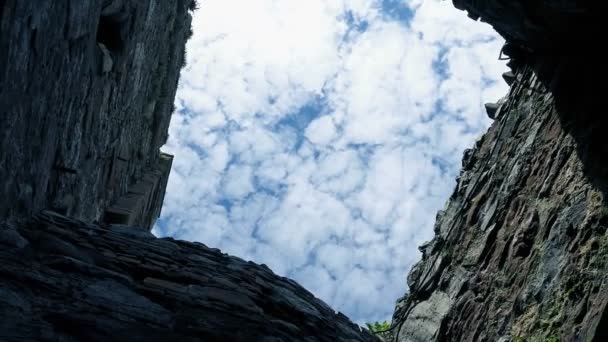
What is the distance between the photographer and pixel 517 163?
29.3 ft

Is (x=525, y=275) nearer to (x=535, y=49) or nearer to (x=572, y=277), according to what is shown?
(x=572, y=277)

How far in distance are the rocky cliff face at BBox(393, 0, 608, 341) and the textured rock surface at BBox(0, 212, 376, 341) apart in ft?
7.70

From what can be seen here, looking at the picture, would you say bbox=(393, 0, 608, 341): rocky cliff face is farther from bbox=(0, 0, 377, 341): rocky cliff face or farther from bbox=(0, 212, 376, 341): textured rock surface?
bbox=(0, 212, 376, 341): textured rock surface

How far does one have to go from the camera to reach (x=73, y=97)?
16.1 ft

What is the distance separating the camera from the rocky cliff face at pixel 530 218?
6.56m

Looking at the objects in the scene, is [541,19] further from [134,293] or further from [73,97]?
[134,293]

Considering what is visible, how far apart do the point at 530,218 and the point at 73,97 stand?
220 inches

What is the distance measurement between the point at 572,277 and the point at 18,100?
5.45m

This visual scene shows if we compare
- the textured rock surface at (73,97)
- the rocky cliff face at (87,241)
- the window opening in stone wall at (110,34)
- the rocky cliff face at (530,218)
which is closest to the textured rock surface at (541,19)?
the rocky cliff face at (530,218)

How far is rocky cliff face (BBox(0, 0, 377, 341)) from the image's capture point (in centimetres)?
331

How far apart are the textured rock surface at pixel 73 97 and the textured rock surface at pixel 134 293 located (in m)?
0.39

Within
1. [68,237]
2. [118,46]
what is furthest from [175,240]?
[118,46]

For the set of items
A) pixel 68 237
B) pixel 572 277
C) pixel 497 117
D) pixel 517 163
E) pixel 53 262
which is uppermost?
pixel 497 117

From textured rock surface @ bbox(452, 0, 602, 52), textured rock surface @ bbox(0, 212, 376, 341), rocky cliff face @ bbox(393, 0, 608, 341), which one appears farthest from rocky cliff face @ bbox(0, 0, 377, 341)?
textured rock surface @ bbox(452, 0, 602, 52)
